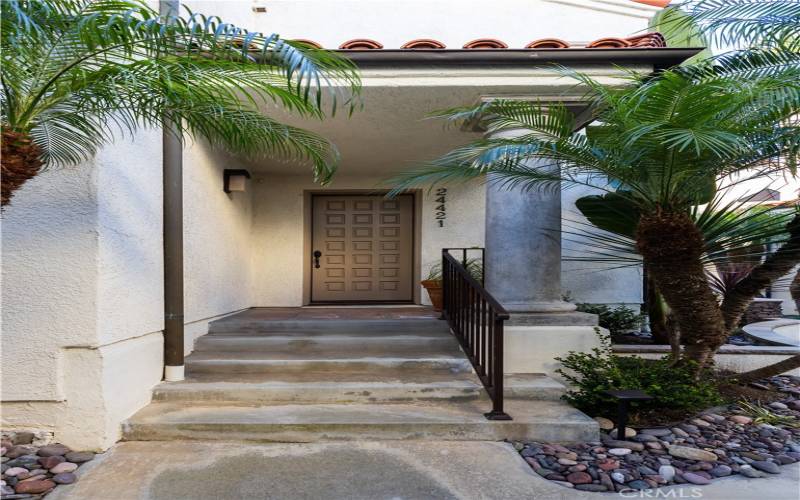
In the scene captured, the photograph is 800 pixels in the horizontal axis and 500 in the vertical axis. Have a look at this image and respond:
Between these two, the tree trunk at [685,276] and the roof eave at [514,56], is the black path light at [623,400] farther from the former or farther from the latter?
the roof eave at [514,56]

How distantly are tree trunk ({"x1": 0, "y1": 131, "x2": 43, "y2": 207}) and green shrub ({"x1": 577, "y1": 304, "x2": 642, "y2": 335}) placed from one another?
595cm

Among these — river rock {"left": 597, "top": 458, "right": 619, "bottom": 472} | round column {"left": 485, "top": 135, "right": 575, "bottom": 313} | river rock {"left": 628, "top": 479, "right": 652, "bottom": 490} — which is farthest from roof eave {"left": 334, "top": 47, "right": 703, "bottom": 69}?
river rock {"left": 628, "top": 479, "right": 652, "bottom": 490}

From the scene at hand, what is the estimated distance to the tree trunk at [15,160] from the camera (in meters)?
2.02

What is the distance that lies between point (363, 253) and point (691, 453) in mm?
5124

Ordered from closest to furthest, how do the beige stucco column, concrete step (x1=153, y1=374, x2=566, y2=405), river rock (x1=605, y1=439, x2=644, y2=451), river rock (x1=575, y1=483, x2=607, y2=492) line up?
river rock (x1=575, y1=483, x2=607, y2=492)
river rock (x1=605, y1=439, x2=644, y2=451)
concrete step (x1=153, y1=374, x2=566, y2=405)
the beige stucco column

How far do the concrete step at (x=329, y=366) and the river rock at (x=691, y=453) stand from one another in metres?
1.57

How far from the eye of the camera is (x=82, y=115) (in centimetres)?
243

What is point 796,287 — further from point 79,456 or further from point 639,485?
point 79,456

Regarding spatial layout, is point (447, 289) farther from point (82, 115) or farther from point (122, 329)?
point (82, 115)

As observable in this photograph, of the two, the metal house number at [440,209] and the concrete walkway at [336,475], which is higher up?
the metal house number at [440,209]

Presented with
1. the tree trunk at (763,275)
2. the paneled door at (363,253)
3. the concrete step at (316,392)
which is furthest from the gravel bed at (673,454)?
the paneled door at (363,253)

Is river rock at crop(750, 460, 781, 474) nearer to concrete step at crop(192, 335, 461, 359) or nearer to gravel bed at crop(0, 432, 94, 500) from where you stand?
concrete step at crop(192, 335, 461, 359)

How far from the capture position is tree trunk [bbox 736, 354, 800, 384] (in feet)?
12.9

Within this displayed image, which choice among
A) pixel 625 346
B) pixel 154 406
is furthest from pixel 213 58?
pixel 625 346
